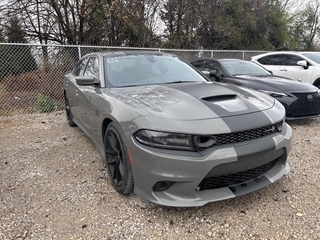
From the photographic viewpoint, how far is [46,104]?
6738 millimetres

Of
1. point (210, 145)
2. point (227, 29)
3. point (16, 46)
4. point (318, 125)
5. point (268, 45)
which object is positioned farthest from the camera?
point (268, 45)

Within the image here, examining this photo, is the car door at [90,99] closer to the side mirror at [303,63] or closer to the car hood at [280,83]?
the car hood at [280,83]

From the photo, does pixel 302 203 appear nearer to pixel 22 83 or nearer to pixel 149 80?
pixel 149 80

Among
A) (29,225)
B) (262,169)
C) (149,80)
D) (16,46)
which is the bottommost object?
(29,225)

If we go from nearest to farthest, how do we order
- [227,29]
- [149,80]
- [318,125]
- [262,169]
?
1. [262,169]
2. [149,80]
3. [318,125]
4. [227,29]

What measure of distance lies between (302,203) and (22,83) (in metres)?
6.95

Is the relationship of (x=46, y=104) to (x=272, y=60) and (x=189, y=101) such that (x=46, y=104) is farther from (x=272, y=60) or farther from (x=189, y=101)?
(x=272, y=60)

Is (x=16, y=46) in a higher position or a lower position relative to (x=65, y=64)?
higher

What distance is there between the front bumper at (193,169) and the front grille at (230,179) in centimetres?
2

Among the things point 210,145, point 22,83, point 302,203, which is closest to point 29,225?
point 210,145

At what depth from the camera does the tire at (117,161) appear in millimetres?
2309

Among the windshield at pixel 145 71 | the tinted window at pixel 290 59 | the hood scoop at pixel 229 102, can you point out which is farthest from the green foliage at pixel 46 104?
the tinted window at pixel 290 59

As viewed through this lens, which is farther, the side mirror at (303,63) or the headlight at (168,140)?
the side mirror at (303,63)

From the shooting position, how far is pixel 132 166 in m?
2.19
